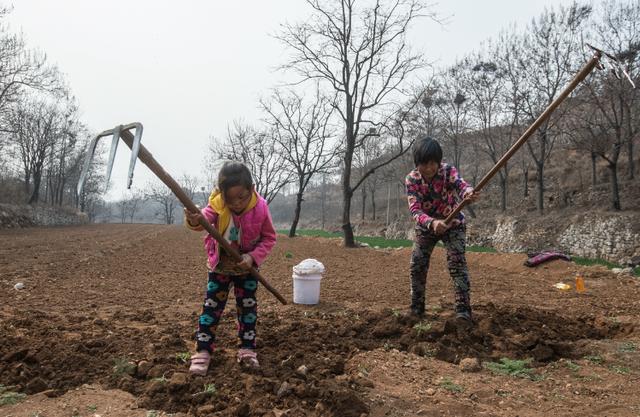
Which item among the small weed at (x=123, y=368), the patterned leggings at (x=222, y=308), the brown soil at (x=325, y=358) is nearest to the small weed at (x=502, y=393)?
the brown soil at (x=325, y=358)

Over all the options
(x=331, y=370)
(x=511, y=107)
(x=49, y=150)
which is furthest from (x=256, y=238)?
(x=49, y=150)

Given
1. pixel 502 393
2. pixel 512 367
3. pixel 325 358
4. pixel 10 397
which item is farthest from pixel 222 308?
pixel 512 367

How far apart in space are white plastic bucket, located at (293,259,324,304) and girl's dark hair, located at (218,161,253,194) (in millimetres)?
2604

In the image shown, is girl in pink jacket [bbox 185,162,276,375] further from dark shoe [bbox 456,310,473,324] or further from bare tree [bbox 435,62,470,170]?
bare tree [bbox 435,62,470,170]

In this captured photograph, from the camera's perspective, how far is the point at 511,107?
24.9 meters

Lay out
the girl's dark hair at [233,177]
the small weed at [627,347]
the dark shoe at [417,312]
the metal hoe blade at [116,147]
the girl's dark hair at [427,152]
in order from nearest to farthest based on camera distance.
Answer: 1. the metal hoe blade at [116,147]
2. the girl's dark hair at [233,177]
3. the small weed at [627,347]
4. the girl's dark hair at [427,152]
5. the dark shoe at [417,312]

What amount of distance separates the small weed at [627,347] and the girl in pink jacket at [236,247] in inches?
114

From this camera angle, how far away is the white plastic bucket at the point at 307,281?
5.64 m

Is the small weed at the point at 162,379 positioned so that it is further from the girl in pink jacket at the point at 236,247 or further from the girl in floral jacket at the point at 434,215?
the girl in floral jacket at the point at 434,215

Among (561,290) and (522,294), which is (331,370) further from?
(561,290)

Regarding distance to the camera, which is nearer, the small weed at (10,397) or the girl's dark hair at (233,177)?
the small weed at (10,397)

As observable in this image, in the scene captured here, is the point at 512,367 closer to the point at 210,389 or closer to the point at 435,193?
the point at 435,193

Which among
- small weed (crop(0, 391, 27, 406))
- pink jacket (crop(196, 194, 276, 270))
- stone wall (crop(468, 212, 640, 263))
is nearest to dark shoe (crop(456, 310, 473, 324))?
pink jacket (crop(196, 194, 276, 270))

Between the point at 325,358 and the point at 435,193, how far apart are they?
196cm
